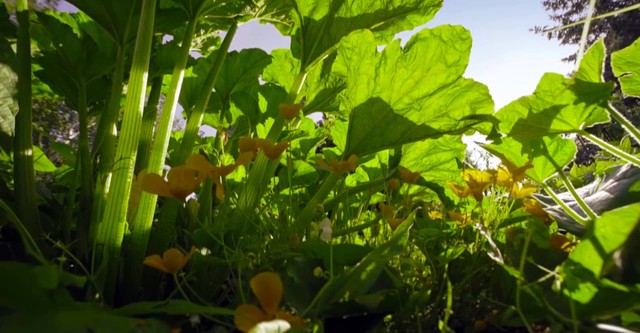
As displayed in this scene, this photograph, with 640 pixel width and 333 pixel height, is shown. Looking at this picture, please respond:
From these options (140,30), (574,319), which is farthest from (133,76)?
(574,319)

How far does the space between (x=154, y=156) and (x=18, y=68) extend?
0.75 ft

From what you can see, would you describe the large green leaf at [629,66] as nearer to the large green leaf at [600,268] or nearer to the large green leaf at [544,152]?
the large green leaf at [544,152]

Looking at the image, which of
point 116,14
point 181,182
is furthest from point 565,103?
point 116,14

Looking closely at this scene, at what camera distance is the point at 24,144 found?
0.68m

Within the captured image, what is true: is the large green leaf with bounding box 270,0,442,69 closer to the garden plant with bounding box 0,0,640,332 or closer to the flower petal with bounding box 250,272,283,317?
the garden plant with bounding box 0,0,640,332

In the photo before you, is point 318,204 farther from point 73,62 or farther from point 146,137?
point 73,62

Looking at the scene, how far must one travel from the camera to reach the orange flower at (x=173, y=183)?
524mm

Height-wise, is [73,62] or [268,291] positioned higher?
[73,62]

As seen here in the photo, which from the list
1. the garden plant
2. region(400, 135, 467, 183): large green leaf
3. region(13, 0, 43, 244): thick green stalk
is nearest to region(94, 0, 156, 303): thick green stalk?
the garden plant

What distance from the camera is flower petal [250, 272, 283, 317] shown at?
0.42m

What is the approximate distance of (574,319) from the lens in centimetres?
37

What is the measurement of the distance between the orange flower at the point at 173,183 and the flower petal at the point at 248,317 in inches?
7.2

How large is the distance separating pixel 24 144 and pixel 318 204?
1.33 feet

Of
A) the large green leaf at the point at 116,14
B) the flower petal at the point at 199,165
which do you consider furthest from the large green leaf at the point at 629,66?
the large green leaf at the point at 116,14
